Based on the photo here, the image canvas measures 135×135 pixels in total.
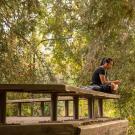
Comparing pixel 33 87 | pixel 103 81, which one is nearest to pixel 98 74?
pixel 103 81

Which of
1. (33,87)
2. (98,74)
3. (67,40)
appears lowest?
(33,87)

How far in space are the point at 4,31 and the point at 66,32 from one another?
24.8 feet

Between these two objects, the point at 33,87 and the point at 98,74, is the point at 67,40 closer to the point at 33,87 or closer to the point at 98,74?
the point at 98,74

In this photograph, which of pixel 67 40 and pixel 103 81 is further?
pixel 67 40

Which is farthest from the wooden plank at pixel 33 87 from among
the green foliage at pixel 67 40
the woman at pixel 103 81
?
the green foliage at pixel 67 40

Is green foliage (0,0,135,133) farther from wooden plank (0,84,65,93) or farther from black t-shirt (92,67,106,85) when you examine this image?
wooden plank (0,84,65,93)

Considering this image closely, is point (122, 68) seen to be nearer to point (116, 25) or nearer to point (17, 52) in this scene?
point (116, 25)

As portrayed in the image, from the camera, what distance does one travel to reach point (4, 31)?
8.56 meters

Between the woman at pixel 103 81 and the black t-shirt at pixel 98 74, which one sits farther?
the black t-shirt at pixel 98 74

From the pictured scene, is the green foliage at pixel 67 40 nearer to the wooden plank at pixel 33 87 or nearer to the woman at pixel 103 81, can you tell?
the woman at pixel 103 81

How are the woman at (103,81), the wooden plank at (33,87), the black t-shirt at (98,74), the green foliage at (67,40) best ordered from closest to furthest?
the wooden plank at (33,87) → the woman at (103,81) → the black t-shirt at (98,74) → the green foliage at (67,40)

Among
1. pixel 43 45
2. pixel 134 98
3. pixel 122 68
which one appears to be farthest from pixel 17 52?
pixel 43 45

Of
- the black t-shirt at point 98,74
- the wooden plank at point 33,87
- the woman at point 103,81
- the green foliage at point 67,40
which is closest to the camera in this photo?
the wooden plank at point 33,87

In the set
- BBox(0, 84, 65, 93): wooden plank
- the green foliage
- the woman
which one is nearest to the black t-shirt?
the woman
